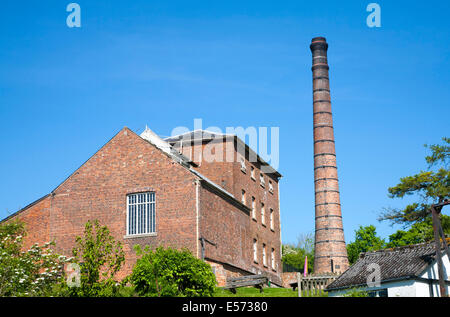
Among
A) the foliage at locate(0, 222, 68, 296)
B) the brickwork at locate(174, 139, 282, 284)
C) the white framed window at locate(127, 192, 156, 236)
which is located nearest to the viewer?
the foliage at locate(0, 222, 68, 296)

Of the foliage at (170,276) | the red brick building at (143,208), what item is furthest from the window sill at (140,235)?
the foliage at (170,276)

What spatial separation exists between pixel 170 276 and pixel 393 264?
520 inches

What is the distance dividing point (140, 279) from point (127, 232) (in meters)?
13.8

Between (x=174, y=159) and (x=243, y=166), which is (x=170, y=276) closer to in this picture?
(x=174, y=159)

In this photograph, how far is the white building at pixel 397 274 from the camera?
2711cm

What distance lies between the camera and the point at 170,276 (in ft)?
68.7

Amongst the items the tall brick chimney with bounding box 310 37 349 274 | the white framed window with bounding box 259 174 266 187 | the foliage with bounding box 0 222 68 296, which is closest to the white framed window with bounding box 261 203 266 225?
the white framed window with bounding box 259 174 266 187

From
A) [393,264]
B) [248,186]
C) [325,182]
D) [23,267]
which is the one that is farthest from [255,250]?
[23,267]

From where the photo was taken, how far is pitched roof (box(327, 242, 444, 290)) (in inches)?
1081

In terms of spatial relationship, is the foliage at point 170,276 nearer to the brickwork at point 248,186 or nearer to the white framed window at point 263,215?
the brickwork at point 248,186

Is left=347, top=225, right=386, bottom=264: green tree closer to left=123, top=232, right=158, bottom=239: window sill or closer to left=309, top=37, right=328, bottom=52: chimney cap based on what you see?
left=309, top=37, right=328, bottom=52: chimney cap

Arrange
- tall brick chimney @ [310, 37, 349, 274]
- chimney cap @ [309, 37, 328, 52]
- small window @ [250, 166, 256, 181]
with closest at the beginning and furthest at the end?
small window @ [250, 166, 256, 181], tall brick chimney @ [310, 37, 349, 274], chimney cap @ [309, 37, 328, 52]

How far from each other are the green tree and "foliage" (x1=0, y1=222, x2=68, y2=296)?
34.8 meters
